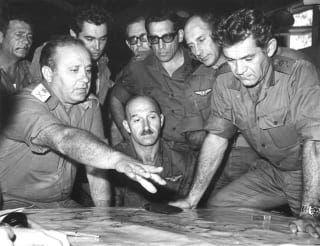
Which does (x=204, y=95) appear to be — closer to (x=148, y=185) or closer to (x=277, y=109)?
(x=277, y=109)

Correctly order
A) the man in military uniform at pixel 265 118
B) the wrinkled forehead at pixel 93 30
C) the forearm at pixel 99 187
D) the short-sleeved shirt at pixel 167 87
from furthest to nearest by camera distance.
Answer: the wrinkled forehead at pixel 93 30 < the short-sleeved shirt at pixel 167 87 < the forearm at pixel 99 187 < the man in military uniform at pixel 265 118

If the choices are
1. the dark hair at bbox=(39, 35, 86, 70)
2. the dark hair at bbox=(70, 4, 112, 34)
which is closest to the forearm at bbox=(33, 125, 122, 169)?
the dark hair at bbox=(39, 35, 86, 70)

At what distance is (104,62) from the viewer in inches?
196

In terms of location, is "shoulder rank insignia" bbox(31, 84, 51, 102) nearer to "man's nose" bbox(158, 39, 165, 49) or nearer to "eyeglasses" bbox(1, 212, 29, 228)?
"man's nose" bbox(158, 39, 165, 49)

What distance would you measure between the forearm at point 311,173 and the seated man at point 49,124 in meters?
1.37

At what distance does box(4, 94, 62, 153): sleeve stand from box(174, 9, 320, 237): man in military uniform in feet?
3.56

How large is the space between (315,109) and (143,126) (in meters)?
1.61

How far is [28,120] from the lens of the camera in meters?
3.32

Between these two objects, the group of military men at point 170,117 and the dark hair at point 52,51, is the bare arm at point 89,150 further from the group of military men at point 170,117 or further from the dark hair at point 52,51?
the dark hair at point 52,51

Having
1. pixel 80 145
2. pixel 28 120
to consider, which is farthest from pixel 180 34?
pixel 80 145

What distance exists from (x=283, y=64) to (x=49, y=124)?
5.44ft

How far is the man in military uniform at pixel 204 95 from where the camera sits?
14.1 feet

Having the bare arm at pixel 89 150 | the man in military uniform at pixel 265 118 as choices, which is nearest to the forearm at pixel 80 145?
the bare arm at pixel 89 150

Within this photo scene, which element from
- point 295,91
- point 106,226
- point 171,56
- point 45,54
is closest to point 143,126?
point 171,56
